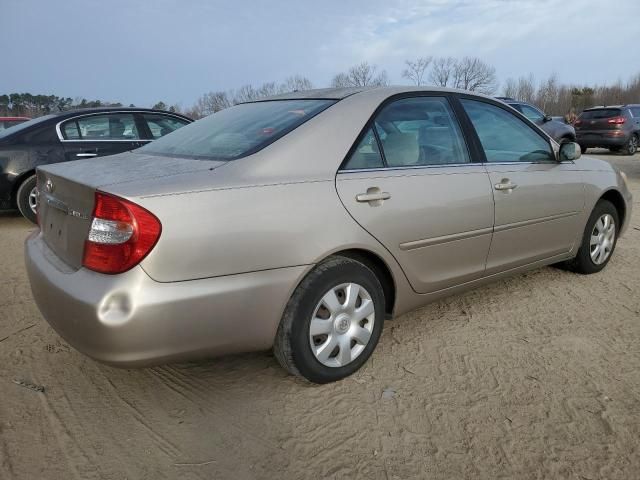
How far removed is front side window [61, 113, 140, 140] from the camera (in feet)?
20.3

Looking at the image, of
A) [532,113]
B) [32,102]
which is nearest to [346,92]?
[532,113]

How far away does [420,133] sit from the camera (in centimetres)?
298

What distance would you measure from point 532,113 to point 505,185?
10758mm

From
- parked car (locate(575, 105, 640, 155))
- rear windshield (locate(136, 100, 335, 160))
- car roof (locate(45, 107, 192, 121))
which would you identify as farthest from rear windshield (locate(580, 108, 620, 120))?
rear windshield (locate(136, 100, 335, 160))

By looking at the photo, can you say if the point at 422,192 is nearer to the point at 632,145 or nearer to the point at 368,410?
the point at 368,410

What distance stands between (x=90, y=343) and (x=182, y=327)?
14.8 inches

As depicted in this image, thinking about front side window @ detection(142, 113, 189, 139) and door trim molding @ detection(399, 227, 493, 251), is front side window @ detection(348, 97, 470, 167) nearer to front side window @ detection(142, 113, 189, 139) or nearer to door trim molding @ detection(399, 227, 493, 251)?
door trim molding @ detection(399, 227, 493, 251)

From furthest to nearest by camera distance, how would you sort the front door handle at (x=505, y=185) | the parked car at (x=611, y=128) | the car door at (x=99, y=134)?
the parked car at (x=611, y=128) < the car door at (x=99, y=134) < the front door handle at (x=505, y=185)

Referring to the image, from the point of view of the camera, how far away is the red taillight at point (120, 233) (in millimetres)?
1960

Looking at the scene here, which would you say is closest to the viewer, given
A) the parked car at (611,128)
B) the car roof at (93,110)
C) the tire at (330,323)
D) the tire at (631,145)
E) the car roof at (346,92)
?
the tire at (330,323)

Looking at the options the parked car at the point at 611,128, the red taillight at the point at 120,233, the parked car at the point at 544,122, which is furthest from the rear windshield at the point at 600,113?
the red taillight at the point at 120,233

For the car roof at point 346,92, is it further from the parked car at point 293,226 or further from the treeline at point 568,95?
the treeline at point 568,95

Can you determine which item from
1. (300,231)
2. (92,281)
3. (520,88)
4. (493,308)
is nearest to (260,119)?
(300,231)

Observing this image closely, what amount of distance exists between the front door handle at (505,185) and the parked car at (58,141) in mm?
4875
